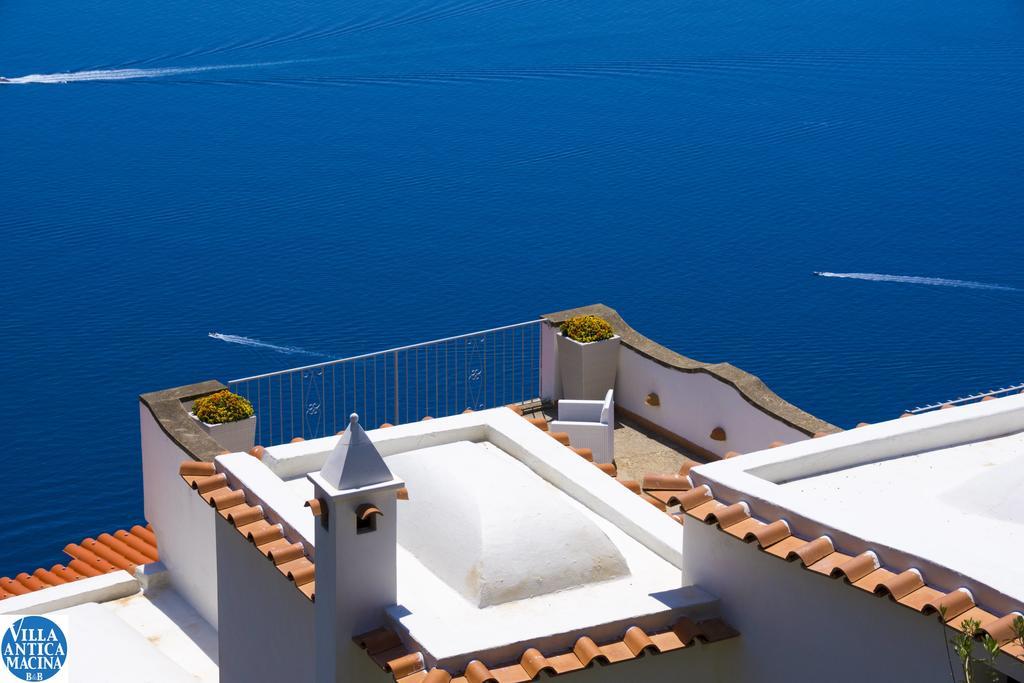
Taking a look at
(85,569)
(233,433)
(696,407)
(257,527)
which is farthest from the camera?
(85,569)

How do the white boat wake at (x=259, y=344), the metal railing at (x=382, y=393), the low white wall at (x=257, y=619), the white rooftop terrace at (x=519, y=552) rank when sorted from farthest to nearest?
the white boat wake at (x=259, y=344), the metal railing at (x=382, y=393), the low white wall at (x=257, y=619), the white rooftop terrace at (x=519, y=552)

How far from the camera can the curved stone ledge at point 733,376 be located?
496 inches

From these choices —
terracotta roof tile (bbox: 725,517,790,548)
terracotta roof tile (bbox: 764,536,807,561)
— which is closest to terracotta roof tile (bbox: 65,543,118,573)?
terracotta roof tile (bbox: 725,517,790,548)

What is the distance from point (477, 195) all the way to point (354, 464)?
34734 millimetres

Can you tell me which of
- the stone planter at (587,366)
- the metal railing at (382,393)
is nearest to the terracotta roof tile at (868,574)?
the stone planter at (587,366)

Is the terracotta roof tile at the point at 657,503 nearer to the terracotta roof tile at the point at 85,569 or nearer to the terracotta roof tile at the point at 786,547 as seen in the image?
the terracotta roof tile at the point at 786,547

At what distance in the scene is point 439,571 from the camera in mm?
7965

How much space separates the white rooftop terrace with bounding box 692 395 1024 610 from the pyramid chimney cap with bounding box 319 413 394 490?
73.8 inches

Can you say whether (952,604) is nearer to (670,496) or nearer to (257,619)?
(670,496)

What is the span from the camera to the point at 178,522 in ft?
42.3

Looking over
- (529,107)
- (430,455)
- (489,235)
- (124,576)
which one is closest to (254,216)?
(489,235)

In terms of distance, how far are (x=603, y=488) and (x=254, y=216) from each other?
31948 millimetres

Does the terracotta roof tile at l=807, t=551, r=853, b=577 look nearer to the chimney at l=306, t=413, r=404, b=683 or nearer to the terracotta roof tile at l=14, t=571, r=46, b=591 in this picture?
the chimney at l=306, t=413, r=404, b=683
